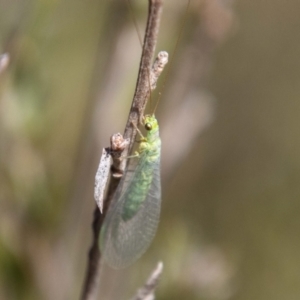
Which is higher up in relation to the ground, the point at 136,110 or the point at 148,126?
the point at 136,110

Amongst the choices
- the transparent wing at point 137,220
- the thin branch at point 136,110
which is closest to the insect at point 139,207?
the transparent wing at point 137,220

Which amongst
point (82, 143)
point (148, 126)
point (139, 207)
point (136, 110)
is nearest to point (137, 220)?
point (139, 207)

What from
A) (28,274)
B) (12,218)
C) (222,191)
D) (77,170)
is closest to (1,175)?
(12,218)

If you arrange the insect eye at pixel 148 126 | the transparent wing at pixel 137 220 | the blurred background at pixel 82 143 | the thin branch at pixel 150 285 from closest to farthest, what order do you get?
the thin branch at pixel 150 285, the transparent wing at pixel 137 220, the insect eye at pixel 148 126, the blurred background at pixel 82 143

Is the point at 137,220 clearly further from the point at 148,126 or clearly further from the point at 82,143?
the point at 82,143

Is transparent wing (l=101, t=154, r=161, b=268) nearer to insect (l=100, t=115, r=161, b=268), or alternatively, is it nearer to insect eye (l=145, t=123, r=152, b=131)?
insect (l=100, t=115, r=161, b=268)

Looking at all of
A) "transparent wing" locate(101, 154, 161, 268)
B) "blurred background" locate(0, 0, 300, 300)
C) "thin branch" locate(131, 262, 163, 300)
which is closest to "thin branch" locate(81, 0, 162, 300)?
"thin branch" locate(131, 262, 163, 300)

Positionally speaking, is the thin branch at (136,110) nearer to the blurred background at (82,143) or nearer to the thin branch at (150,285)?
the thin branch at (150,285)

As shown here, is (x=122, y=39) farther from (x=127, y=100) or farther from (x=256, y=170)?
(x=256, y=170)
